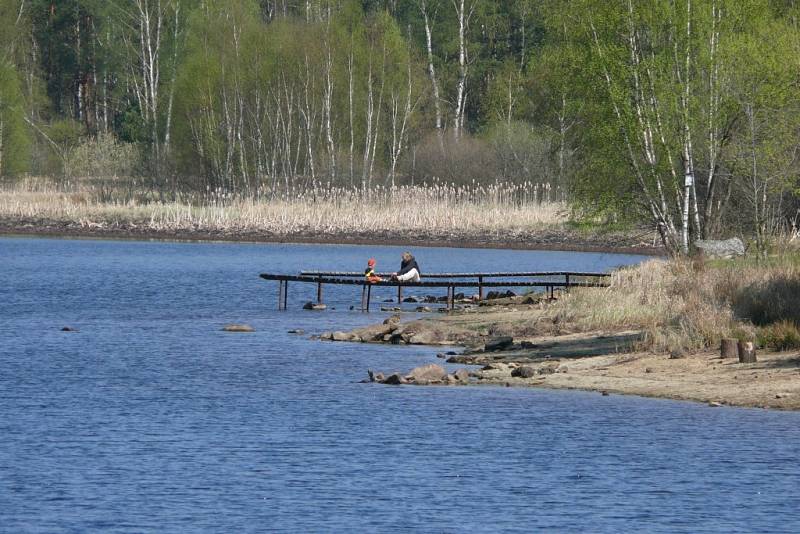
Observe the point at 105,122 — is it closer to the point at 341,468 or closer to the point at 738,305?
the point at 738,305

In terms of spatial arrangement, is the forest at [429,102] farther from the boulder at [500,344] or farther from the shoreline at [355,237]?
the boulder at [500,344]

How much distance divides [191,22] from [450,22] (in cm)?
1583

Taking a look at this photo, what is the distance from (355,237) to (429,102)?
25.5 m

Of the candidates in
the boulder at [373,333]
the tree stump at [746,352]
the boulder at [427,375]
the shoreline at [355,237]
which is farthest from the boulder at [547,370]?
the shoreline at [355,237]

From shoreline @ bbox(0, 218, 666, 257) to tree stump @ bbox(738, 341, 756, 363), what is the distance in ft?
121

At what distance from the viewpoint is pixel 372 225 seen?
2771 inches

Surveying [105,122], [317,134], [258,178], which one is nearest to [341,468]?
[258,178]

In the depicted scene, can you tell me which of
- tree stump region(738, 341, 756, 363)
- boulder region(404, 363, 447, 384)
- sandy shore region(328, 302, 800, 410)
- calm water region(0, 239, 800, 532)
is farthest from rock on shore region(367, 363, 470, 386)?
tree stump region(738, 341, 756, 363)

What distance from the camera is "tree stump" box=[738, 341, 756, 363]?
25.8 metres

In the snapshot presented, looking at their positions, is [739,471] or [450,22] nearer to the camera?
[739,471]

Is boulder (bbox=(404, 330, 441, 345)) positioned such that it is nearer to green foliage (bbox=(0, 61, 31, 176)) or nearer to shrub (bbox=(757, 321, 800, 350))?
shrub (bbox=(757, 321, 800, 350))

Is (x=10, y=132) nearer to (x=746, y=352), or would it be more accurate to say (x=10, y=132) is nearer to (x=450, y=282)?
(x=450, y=282)

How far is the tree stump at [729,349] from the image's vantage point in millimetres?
26531

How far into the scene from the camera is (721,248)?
41250mm
